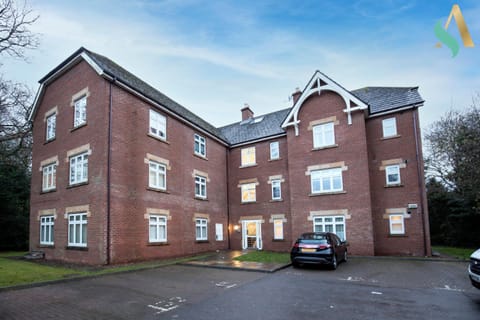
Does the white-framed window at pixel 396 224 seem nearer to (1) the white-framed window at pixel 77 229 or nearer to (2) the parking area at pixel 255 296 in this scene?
(2) the parking area at pixel 255 296

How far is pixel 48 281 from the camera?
9023 mm

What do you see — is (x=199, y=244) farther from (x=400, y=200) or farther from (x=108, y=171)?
(x=400, y=200)

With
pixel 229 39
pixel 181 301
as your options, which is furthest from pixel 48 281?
pixel 229 39

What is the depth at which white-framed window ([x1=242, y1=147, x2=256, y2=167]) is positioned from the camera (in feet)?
74.4

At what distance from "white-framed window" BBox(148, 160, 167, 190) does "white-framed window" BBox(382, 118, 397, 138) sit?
13.4 meters

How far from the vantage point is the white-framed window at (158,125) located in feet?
53.5

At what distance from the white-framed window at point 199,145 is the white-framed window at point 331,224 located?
28.6 ft

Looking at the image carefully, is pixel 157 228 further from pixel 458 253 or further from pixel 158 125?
pixel 458 253

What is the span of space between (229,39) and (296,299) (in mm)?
11145

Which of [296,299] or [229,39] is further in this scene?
[229,39]

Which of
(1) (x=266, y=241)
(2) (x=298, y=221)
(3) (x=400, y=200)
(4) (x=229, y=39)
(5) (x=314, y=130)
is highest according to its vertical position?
(4) (x=229, y=39)

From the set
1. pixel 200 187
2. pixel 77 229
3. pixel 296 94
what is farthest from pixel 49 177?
pixel 296 94


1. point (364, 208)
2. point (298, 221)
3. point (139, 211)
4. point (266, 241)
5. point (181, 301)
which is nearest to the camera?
point (181, 301)

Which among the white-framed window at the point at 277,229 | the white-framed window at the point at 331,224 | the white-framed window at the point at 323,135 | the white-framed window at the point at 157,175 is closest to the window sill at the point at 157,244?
the white-framed window at the point at 157,175
